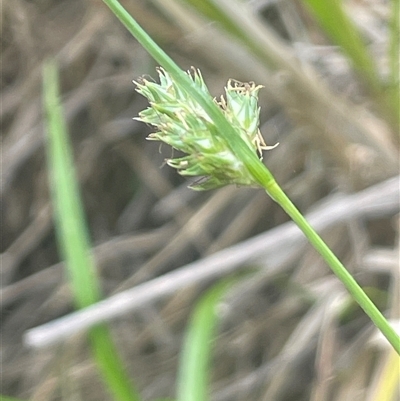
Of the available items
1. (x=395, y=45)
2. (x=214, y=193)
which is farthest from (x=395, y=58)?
(x=214, y=193)

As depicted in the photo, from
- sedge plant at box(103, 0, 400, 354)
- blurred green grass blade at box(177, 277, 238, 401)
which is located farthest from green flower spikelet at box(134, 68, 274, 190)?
blurred green grass blade at box(177, 277, 238, 401)

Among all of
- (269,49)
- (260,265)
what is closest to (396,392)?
(260,265)

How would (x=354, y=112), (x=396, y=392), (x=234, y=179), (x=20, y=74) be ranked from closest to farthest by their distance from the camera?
(x=234, y=179) → (x=396, y=392) → (x=354, y=112) → (x=20, y=74)

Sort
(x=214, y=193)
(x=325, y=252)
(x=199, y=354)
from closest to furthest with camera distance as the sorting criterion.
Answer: (x=325, y=252) < (x=199, y=354) < (x=214, y=193)

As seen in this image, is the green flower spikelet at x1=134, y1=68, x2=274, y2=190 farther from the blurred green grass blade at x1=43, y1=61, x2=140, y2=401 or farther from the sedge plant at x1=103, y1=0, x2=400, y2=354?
the blurred green grass blade at x1=43, y1=61, x2=140, y2=401

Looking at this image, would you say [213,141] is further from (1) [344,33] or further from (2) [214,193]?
(2) [214,193]

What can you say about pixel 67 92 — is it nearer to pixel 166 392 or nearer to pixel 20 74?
pixel 20 74
